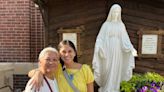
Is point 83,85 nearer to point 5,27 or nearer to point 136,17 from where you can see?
point 136,17

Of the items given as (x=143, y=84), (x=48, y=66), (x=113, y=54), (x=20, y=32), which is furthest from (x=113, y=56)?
(x=48, y=66)

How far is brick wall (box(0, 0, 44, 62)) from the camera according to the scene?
356 inches

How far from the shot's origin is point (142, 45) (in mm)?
7551

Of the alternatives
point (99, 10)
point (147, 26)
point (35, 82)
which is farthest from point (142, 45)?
point (35, 82)

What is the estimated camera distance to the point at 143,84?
629 cm

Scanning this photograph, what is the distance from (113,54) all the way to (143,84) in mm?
869

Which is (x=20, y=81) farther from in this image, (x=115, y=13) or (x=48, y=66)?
(x=48, y=66)

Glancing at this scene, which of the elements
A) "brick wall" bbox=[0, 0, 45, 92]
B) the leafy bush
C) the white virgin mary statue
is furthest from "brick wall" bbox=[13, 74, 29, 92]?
the leafy bush

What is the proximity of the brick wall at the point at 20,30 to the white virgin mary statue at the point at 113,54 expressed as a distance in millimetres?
2866

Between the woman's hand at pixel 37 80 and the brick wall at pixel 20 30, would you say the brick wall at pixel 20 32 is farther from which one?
the woman's hand at pixel 37 80

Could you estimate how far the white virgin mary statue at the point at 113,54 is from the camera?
→ 21.6 feet

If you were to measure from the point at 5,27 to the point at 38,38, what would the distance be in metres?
0.97

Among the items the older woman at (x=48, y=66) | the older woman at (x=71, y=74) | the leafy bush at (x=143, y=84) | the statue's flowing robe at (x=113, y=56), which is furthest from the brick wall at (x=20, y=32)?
the older woman at (x=48, y=66)

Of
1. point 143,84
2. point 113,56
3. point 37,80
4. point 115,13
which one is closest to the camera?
point 37,80
